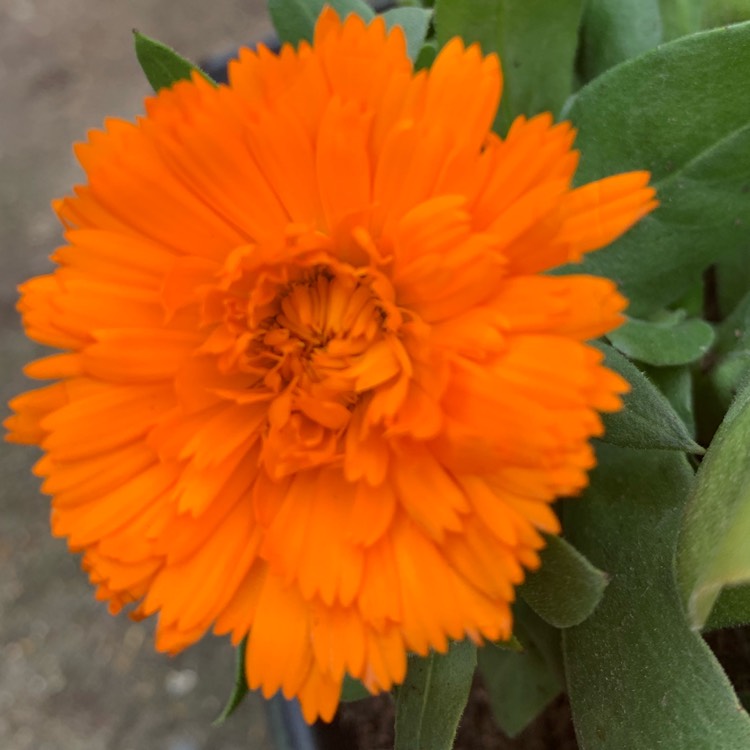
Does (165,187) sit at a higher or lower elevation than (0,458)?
higher

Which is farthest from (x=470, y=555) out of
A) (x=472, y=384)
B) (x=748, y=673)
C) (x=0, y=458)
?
(x=0, y=458)

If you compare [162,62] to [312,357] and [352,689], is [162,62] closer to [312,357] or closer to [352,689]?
[312,357]

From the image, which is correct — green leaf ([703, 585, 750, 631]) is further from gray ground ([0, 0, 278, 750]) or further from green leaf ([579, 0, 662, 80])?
gray ground ([0, 0, 278, 750])

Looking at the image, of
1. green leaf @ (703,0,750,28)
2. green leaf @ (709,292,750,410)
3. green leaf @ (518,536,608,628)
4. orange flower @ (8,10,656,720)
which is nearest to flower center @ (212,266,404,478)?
orange flower @ (8,10,656,720)

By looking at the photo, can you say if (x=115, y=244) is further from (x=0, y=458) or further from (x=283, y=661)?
(x=0, y=458)

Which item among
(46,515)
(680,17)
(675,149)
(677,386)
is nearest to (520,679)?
(677,386)

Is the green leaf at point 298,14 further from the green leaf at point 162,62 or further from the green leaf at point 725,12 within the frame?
the green leaf at point 725,12

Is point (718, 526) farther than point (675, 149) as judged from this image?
No
